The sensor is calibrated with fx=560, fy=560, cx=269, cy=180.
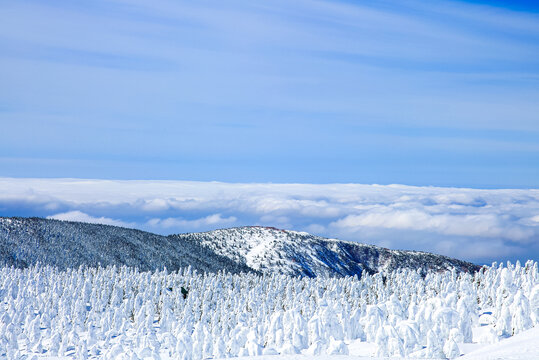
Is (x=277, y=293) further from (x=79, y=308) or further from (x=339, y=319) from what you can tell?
(x=339, y=319)

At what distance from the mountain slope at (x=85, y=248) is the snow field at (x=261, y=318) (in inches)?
1303

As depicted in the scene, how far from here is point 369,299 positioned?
278 ft

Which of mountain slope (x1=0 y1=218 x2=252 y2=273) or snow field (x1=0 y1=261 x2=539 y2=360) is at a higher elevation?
mountain slope (x1=0 y1=218 x2=252 y2=273)

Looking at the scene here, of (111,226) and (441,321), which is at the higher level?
(111,226)

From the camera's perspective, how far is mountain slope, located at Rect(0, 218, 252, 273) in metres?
148

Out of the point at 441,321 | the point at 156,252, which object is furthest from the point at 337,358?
the point at 156,252

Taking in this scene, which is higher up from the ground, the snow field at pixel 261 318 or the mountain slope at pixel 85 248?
the mountain slope at pixel 85 248

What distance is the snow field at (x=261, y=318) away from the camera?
4300 cm

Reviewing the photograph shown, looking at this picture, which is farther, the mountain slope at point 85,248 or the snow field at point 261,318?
the mountain slope at point 85,248

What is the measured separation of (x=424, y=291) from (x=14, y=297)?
69027 mm

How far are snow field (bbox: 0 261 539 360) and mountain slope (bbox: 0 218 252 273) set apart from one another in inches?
1303

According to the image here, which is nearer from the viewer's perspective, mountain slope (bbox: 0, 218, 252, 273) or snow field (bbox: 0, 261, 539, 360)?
snow field (bbox: 0, 261, 539, 360)

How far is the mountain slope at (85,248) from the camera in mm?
148000

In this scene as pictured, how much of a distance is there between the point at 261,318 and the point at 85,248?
10430 cm
